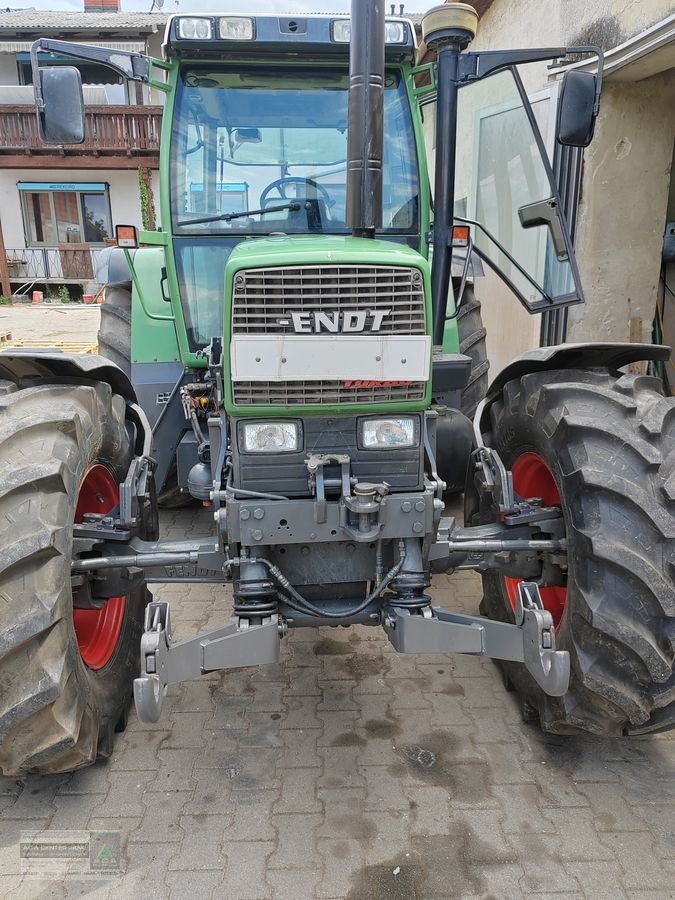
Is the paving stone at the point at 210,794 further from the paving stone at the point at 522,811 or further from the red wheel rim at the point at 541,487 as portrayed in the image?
the red wheel rim at the point at 541,487

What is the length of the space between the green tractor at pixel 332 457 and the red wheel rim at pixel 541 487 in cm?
1

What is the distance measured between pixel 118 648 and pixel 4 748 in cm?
74

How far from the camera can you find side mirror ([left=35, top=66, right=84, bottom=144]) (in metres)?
2.86

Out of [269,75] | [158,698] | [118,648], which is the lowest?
[118,648]

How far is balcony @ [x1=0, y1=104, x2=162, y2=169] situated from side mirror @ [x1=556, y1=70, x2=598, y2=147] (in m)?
16.6

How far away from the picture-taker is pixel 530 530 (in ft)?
8.74

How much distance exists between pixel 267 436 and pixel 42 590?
83cm

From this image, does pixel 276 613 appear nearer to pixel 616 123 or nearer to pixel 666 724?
Result: pixel 666 724

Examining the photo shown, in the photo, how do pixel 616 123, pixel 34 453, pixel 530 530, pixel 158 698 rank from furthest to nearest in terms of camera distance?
1. pixel 616 123
2. pixel 530 530
3. pixel 34 453
4. pixel 158 698

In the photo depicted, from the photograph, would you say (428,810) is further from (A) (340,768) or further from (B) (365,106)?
(B) (365,106)

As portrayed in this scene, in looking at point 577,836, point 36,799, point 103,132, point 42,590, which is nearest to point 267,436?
point 42,590

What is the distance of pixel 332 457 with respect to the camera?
2.36 metres

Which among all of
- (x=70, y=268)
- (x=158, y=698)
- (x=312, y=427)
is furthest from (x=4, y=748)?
(x=70, y=268)

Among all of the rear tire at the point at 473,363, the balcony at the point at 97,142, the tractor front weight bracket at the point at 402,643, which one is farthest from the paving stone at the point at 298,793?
the balcony at the point at 97,142
